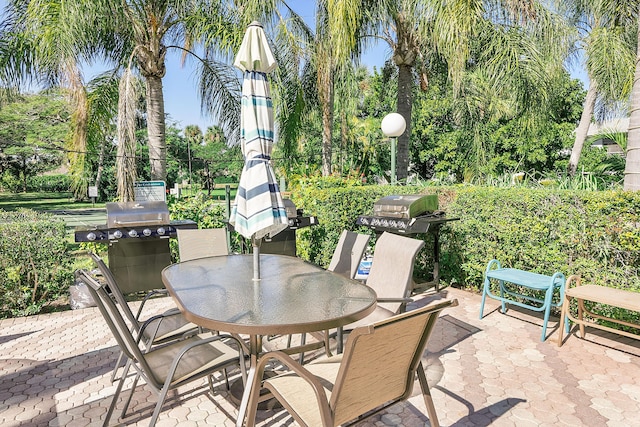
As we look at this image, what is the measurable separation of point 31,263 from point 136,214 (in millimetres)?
1314

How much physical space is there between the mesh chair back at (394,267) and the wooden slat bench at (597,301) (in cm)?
162

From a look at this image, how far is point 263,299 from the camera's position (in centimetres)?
249

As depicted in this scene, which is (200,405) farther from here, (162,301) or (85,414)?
(162,301)

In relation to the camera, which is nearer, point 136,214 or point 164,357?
point 164,357

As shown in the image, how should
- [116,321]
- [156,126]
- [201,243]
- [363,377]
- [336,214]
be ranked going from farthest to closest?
[156,126] → [336,214] → [201,243] → [116,321] → [363,377]

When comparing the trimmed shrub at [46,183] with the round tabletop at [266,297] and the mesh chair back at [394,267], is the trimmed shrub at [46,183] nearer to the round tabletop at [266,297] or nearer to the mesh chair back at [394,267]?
the round tabletop at [266,297]

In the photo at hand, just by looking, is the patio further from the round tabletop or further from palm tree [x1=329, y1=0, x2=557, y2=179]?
palm tree [x1=329, y1=0, x2=557, y2=179]

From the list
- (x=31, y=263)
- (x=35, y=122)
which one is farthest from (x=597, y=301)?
(x=35, y=122)

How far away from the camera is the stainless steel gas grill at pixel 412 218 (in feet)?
15.9

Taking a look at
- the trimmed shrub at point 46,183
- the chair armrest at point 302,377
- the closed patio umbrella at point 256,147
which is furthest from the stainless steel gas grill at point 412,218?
the trimmed shrub at point 46,183

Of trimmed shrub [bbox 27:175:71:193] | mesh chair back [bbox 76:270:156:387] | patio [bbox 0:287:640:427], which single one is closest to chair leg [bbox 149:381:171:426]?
mesh chair back [bbox 76:270:156:387]

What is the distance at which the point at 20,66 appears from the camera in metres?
6.93

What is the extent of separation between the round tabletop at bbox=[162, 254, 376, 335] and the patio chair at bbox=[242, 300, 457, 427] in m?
0.23

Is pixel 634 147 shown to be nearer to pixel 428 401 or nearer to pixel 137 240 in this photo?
pixel 428 401
